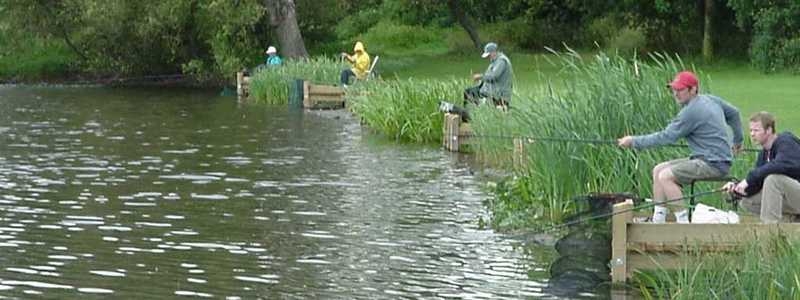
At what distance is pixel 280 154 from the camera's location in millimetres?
23016

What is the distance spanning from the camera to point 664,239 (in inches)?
440

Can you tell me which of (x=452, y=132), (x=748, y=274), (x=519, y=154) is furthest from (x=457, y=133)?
(x=748, y=274)

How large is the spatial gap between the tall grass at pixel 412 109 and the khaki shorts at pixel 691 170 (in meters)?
12.1

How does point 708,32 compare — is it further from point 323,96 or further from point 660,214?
point 660,214

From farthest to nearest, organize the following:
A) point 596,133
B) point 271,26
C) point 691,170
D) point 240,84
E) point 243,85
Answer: point 271,26 < point 240,84 < point 243,85 < point 596,133 < point 691,170

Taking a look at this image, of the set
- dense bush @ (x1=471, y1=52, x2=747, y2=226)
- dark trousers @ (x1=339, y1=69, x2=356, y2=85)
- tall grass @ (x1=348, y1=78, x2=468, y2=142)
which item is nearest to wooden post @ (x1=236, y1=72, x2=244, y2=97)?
dark trousers @ (x1=339, y1=69, x2=356, y2=85)

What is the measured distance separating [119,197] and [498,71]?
6.74m

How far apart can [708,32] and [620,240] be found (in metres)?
31.7

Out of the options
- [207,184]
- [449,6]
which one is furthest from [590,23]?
[207,184]

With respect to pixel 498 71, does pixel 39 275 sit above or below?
below

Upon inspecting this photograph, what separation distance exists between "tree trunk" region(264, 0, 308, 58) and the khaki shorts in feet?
111

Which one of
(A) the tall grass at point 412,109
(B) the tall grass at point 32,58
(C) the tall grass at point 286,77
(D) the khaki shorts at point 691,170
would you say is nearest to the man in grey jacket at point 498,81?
(A) the tall grass at point 412,109

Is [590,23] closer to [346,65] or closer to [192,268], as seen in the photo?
[346,65]

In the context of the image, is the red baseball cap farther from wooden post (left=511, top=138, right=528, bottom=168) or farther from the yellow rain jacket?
the yellow rain jacket
